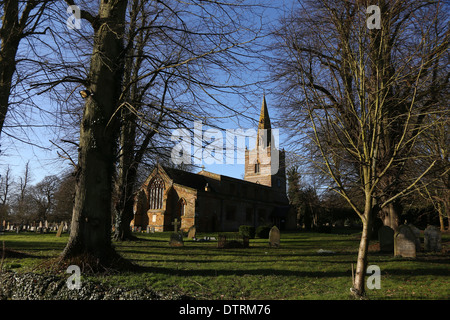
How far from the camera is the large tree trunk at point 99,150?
7836mm

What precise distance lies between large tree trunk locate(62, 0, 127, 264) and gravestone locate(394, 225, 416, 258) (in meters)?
10.5

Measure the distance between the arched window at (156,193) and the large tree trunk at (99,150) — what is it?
3136 centimetres

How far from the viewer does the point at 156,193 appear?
40000mm

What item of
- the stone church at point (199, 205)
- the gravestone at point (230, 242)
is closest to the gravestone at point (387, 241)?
the gravestone at point (230, 242)

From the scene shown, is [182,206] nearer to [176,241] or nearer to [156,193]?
[156,193]

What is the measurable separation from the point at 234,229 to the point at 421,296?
3658 cm

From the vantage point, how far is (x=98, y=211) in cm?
800

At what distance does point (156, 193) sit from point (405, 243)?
→ 31.5 metres

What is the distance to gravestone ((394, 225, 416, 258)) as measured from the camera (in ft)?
40.2

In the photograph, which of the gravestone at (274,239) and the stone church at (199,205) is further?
the stone church at (199,205)

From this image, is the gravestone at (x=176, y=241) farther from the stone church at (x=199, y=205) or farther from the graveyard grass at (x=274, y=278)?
the stone church at (x=199, y=205)

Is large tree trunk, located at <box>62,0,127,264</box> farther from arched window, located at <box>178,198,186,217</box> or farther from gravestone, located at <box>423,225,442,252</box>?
arched window, located at <box>178,198,186,217</box>
